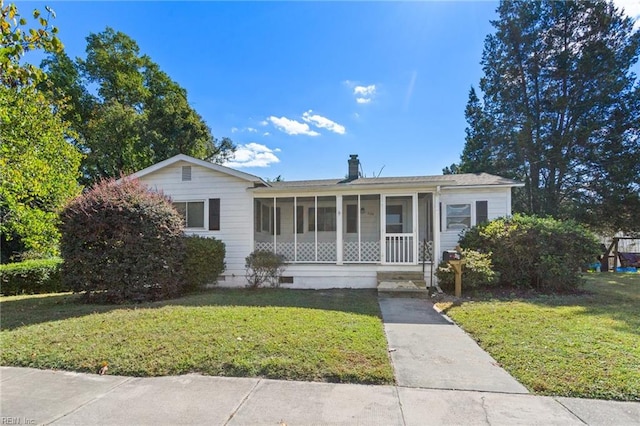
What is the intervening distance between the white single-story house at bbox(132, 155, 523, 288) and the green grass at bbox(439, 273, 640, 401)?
122 inches

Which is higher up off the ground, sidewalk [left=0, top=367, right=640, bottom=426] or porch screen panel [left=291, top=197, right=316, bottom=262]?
porch screen panel [left=291, top=197, right=316, bottom=262]

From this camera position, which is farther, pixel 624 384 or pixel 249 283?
pixel 249 283

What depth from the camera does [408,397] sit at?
10.7 feet

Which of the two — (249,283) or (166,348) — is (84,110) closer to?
(249,283)

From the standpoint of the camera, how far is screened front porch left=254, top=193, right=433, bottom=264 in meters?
10.9

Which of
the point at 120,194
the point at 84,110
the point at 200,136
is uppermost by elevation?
the point at 84,110

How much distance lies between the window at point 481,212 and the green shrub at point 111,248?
10718 millimetres

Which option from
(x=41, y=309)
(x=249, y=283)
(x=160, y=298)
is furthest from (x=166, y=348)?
(x=249, y=283)

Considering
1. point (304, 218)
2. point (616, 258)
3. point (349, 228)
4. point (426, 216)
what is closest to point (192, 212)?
point (304, 218)

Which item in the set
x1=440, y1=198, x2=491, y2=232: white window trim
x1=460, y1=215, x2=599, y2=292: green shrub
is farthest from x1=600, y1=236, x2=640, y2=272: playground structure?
x1=460, y1=215, x2=599, y2=292: green shrub

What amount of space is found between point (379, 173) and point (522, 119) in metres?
10.6

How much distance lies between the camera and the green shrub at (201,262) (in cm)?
987

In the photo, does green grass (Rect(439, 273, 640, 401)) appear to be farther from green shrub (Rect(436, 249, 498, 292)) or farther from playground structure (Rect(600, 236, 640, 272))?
playground structure (Rect(600, 236, 640, 272))

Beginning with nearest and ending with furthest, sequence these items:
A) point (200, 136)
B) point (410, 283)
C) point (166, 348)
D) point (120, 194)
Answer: point (166, 348)
point (120, 194)
point (410, 283)
point (200, 136)
